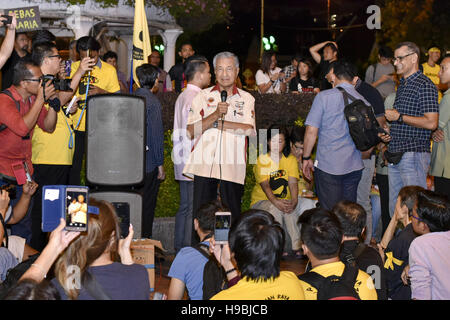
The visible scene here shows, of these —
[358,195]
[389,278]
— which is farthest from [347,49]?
[389,278]

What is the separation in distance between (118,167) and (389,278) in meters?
2.41

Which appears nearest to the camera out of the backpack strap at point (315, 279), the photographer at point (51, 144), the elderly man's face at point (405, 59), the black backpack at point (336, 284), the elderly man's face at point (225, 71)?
the black backpack at point (336, 284)

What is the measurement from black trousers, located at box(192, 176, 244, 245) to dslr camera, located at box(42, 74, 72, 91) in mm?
1314

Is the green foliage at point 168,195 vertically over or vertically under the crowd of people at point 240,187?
under

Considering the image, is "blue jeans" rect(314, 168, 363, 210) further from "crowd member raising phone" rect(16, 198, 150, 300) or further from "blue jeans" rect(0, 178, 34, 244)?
"crowd member raising phone" rect(16, 198, 150, 300)

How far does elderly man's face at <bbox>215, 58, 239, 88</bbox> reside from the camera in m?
5.75

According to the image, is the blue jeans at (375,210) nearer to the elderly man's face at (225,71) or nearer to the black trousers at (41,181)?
the elderly man's face at (225,71)

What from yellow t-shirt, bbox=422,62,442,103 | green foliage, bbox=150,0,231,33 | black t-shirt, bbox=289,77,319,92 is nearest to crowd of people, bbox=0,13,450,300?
yellow t-shirt, bbox=422,62,442,103

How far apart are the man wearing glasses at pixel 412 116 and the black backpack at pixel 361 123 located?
6.3 inches

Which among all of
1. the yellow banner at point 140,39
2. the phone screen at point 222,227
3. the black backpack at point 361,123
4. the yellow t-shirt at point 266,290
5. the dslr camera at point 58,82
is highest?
the yellow banner at point 140,39

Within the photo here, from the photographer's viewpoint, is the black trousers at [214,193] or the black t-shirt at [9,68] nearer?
the black trousers at [214,193]

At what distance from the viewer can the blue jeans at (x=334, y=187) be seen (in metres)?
5.83

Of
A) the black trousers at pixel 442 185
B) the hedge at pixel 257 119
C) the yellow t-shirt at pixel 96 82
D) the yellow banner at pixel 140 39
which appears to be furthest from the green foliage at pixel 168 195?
the black trousers at pixel 442 185

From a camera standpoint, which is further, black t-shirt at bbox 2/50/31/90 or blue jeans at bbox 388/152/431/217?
black t-shirt at bbox 2/50/31/90
